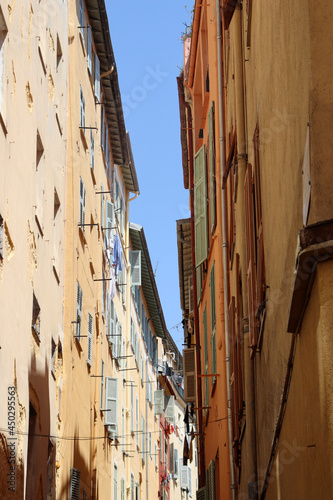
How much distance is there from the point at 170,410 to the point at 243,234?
33194 millimetres

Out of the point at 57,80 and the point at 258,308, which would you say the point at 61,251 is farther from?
the point at 258,308

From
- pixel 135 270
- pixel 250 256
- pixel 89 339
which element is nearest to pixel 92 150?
pixel 89 339

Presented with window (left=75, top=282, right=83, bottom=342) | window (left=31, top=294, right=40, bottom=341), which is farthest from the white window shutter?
window (left=31, top=294, right=40, bottom=341)

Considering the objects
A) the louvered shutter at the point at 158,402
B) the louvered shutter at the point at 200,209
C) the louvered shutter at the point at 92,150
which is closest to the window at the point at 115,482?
the louvered shutter at the point at 200,209

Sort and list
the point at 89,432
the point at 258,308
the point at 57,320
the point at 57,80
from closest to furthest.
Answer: the point at 258,308, the point at 57,320, the point at 57,80, the point at 89,432

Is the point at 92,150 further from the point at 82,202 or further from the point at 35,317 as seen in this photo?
the point at 35,317

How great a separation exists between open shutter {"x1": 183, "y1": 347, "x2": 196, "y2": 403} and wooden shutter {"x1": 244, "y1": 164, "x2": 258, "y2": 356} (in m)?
12.1

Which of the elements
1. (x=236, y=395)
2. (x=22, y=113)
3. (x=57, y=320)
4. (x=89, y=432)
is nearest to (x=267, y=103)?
(x=22, y=113)

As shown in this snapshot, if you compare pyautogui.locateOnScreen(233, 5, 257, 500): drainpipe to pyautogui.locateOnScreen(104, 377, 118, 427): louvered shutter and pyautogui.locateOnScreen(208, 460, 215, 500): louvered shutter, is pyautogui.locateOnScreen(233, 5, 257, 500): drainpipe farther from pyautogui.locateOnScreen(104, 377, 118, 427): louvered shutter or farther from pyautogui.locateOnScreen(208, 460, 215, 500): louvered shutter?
pyautogui.locateOnScreen(104, 377, 118, 427): louvered shutter

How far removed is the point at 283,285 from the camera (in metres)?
5.77

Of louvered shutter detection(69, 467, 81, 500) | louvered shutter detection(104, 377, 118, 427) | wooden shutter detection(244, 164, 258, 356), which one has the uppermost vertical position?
louvered shutter detection(104, 377, 118, 427)

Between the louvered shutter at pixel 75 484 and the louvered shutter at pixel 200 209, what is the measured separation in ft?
16.3

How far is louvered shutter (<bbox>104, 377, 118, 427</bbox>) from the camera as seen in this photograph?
2106 cm

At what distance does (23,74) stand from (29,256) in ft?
7.84
